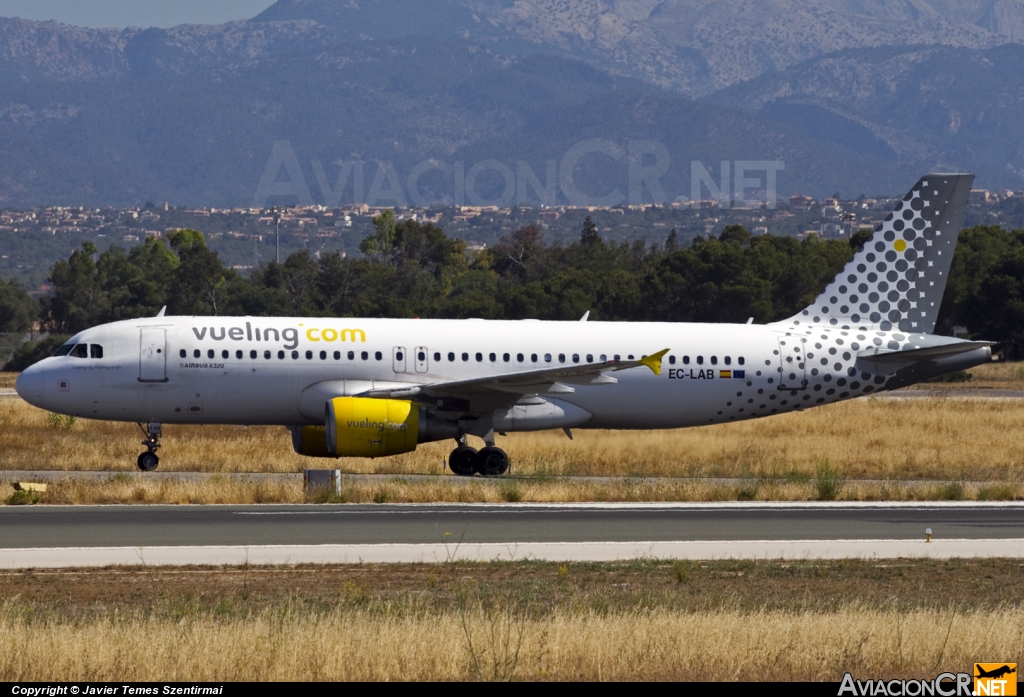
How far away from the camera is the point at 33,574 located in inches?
712

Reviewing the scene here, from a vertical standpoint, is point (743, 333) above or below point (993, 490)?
above

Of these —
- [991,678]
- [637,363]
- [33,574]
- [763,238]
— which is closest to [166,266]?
[763,238]

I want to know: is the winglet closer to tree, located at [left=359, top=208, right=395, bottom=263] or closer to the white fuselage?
the white fuselage

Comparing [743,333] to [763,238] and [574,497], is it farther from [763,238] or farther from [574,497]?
[763,238]

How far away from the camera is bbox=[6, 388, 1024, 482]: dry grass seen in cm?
3397

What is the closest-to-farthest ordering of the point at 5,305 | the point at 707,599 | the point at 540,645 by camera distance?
the point at 540,645, the point at 707,599, the point at 5,305

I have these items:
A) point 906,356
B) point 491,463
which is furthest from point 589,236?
point 491,463

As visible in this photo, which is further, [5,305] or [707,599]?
[5,305]

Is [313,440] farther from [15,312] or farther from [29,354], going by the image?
[15,312]

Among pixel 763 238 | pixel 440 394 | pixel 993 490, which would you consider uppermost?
pixel 763 238

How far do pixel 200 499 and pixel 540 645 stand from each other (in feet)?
47.4

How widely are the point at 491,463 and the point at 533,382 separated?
2.15 m

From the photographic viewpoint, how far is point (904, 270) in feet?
113

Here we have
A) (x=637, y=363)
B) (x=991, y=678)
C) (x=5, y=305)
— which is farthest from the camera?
(x=5, y=305)
